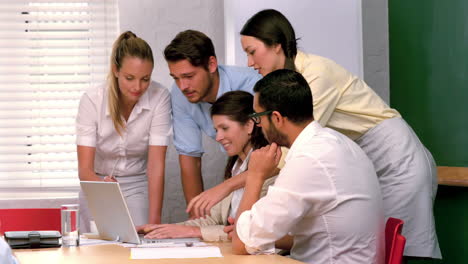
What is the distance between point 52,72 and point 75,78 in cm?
13

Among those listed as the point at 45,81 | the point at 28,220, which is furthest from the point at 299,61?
the point at 45,81

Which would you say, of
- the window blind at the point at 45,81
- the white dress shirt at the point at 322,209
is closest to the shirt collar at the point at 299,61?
the white dress shirt at the point at 322,209

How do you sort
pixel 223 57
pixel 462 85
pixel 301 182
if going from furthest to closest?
pixel 223 57 < pixel 462 85 < pixel 301 182

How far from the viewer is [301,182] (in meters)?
2.07

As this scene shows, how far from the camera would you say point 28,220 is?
3045mm

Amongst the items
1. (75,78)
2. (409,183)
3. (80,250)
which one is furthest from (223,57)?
(80,250)

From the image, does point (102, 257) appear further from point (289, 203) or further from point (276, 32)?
point (276, 32)

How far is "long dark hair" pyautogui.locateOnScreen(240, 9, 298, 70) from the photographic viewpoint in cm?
261

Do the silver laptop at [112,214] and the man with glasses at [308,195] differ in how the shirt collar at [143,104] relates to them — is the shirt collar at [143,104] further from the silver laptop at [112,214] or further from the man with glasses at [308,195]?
the man with glasses at [308,195]

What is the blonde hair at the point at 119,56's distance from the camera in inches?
120

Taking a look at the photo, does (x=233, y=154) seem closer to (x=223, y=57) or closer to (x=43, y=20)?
(x=223, y=57)

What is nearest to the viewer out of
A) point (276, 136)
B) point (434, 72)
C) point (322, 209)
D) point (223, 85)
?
point (322, 209)

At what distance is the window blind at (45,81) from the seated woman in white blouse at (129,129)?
68cm

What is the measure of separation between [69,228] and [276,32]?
999 mm
